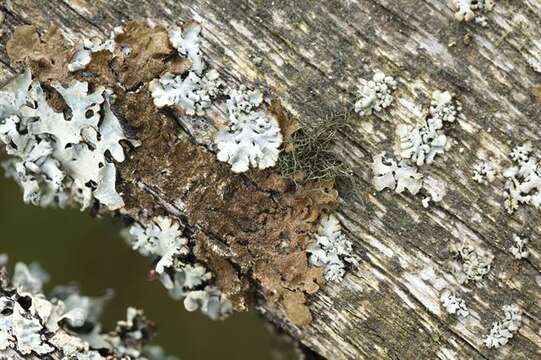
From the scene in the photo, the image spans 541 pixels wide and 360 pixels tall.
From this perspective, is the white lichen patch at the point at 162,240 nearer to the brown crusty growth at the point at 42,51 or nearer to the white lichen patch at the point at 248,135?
the white lichen patch at the point at 248,135

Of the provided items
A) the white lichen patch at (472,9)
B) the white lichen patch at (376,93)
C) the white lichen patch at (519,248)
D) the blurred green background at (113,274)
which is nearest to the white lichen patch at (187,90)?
the white lichen patch at (376,93)

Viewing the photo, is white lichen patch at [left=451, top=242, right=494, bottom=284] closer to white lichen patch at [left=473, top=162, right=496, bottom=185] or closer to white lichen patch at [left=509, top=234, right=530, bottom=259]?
white lichen patch at [left=509, top=234, right=530, bottom=259]

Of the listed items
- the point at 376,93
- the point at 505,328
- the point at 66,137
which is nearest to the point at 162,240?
the point at 66,137

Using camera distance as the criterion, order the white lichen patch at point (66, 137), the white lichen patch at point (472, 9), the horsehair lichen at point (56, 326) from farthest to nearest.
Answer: the horsehair lichen at point (56, 326)
the white lichen patch at point (66, 137)
the white lichen patch at point (472, 9)

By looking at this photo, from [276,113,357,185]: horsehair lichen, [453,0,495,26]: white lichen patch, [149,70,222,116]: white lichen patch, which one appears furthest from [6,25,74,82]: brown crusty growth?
[453,0,495,26]: white lichen patch

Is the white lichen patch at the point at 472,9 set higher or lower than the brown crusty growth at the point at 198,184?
higher
